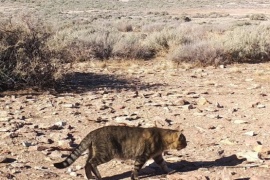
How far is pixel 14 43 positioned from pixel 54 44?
3.80 feet

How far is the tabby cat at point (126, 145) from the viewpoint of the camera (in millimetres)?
5656

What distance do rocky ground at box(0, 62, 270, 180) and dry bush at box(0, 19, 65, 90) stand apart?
0.45 metres

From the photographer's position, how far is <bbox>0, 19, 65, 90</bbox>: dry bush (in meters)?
10.9

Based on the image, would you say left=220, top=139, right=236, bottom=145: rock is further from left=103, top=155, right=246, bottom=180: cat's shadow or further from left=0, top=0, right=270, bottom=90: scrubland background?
left=0, top=0, right=270, bottom=90: scrubland background

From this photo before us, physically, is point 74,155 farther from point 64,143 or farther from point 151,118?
point 151,118

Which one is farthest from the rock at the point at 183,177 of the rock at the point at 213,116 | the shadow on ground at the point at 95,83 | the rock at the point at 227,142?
the shadow on ground at the point at 95,83

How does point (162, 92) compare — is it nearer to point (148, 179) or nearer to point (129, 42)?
point (148, 179)

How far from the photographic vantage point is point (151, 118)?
8727 millimetres

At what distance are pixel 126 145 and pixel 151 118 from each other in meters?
2.96

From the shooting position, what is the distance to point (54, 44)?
12219mm

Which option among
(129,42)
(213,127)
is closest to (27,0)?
(129,42)

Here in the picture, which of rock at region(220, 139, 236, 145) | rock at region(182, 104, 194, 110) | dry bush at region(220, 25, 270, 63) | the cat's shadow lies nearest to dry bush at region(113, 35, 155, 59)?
dry bush at region(220, 25, 270, 63)

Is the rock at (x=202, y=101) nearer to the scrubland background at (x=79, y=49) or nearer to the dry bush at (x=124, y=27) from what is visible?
the scrubland background at (x=79, y=49)

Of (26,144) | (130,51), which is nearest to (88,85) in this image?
(26,144)
